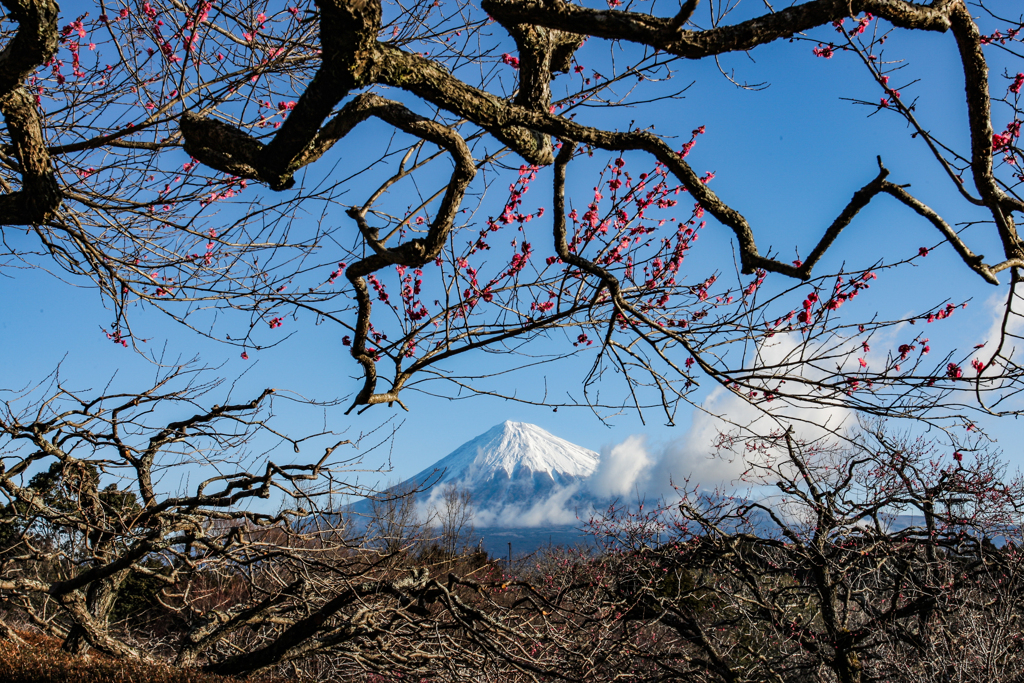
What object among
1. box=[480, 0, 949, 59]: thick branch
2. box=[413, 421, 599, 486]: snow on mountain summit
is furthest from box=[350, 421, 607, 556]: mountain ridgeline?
box=[480, 0, 949, 59]: thick branch

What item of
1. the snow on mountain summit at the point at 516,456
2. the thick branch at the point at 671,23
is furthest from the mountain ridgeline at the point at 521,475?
the thick branch at the point at 671,23

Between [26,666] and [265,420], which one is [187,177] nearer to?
[265,420]

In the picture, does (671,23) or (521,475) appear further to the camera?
(521,475)

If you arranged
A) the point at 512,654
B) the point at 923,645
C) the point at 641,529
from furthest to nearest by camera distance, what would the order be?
the point at 641,529
the point at 923,645
the point at 512,654

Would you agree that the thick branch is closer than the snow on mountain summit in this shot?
Yes

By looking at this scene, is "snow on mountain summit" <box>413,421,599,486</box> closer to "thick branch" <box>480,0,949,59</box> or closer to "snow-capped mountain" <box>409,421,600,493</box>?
"snow-capped mountain" <box>409,421,600,493</box>

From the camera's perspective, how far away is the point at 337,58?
2270 millimetres

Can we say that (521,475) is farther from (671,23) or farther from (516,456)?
(671,23)

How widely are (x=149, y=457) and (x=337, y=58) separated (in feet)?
18.1

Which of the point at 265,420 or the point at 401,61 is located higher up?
the point at 401,61

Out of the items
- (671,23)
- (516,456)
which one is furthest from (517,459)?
(671,23)

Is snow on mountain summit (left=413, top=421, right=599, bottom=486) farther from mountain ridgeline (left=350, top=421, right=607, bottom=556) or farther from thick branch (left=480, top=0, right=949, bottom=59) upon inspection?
thick branch (left=480, top=0, right=949, bottom=59)

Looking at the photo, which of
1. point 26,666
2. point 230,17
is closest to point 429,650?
point 26,666

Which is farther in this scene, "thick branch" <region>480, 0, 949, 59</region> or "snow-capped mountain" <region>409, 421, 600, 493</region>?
"snow-capped mountain" <region>409, 421, 600, 493</region>
